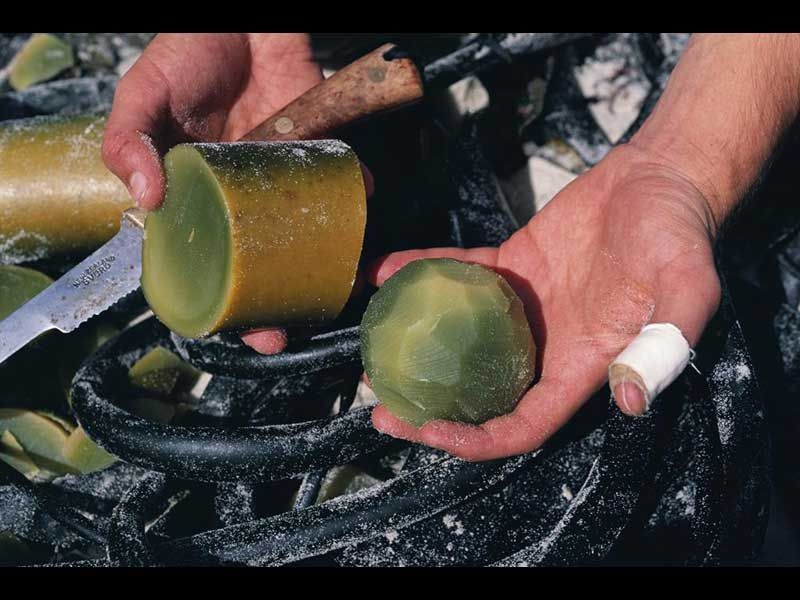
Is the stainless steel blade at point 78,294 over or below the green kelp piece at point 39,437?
over

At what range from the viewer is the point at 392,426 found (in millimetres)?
1732

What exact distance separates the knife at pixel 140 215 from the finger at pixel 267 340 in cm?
30

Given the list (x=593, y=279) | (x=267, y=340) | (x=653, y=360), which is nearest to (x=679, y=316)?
(x=653, y=360)

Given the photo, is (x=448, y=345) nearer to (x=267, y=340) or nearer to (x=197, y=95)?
(x=267, y=340)

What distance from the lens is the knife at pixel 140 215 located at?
6.10ft

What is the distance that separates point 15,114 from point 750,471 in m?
2.48

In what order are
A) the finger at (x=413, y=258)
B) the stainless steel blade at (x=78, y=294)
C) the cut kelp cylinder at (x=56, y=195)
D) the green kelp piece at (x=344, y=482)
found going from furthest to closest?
the cut kelp cylinder at (x=56, y=195), the green kelp piece at (x=344, y=482), the finger at (x=413, y=258), the stainless steel blade at (x=78, y=294)

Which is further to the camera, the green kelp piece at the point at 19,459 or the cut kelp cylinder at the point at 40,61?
the cut kelp cylinder at the point at 40,61

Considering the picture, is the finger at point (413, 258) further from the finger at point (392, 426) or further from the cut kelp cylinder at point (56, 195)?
the cut kelp cylinder at point (56, 195)

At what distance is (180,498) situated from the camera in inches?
80.0

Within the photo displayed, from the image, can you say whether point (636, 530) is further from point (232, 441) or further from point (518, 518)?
point (232, 441)

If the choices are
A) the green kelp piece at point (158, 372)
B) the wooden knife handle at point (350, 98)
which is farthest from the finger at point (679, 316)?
the green kelp piece at point (158, 372)

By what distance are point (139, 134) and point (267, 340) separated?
54 cm
